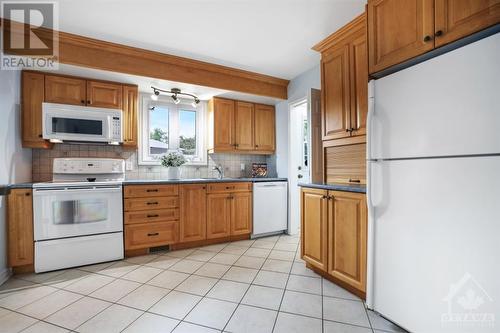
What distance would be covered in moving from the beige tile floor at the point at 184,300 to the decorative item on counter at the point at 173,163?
1179mm

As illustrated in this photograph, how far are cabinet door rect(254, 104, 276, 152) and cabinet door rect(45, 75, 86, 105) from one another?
246 cm

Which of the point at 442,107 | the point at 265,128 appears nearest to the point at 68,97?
the point at 265,128

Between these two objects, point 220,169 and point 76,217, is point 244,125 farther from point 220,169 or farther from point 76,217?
point 76,217

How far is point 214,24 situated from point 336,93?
1.40m

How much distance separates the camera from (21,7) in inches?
79.0

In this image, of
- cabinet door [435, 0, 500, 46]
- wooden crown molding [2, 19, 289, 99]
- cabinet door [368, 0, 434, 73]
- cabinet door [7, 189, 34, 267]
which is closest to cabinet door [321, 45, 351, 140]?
cabinet door [368, 0, 434, 73]

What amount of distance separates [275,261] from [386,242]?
138 cm

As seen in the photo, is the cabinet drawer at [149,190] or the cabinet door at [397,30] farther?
the cabinet drawer at [149,190]

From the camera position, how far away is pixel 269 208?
355cm

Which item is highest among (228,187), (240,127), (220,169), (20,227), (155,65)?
(155,65)

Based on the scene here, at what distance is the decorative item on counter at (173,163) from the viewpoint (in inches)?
127

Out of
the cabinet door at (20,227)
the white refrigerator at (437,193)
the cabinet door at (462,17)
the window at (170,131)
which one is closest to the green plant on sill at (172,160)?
the window at (170,131)

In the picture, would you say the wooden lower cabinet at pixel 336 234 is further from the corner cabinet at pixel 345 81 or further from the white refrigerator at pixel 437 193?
the corner cabinet at pixel 345 81

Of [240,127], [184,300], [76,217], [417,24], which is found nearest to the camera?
[417,24]
